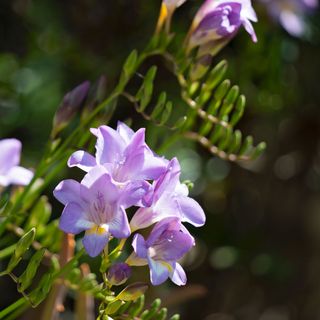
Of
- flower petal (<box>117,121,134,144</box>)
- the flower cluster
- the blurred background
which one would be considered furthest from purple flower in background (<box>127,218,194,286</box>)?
the blurred background

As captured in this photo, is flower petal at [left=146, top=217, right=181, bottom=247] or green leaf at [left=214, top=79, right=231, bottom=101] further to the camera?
green leaf at [left=214, top=79, right=231, bottom=101]

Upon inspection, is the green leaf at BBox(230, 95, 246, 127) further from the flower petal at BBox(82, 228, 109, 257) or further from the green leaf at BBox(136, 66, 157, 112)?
the flower petal at BBox(82, 228, 109, 257)

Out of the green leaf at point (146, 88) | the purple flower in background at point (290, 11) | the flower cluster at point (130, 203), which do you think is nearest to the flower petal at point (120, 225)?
the flower cluster at point (130, 203)

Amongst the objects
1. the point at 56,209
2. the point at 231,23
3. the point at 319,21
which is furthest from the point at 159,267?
the point at 319,21

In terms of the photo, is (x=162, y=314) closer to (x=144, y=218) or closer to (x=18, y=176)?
(x=144, y=218)

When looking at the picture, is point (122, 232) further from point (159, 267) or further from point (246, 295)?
point (246, 295)

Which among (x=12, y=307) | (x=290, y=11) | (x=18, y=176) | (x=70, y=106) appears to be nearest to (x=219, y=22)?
(x=70, y=106)

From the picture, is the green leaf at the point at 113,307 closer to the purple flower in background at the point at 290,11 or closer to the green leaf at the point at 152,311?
the green leaf at the point at 152,311
